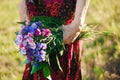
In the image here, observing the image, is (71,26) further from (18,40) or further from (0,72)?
(0,72)

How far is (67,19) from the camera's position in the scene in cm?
243

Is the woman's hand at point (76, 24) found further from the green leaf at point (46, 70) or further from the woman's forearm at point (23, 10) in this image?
the woman's forearm at point (23, 10)

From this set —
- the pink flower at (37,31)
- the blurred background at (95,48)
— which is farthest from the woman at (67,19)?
the blurred background at (95,48)

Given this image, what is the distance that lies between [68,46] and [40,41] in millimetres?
381

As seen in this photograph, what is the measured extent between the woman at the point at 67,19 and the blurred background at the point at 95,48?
19.4 inches

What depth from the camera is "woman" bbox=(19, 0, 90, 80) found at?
2193mm

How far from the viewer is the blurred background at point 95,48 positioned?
3750 mm

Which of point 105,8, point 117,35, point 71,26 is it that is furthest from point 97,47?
point 71,26

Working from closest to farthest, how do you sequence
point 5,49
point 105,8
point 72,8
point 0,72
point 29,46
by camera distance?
point 29,46, point 72,8, point 0,72, point 5,49, point 105,8

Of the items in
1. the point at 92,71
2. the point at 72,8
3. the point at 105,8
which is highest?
the point at 72,8

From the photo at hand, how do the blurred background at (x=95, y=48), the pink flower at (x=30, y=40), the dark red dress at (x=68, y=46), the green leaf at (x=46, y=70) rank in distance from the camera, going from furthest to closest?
the blurred background at (x=95, y=48) < the dark red dress at (x=68, y=46) < the green leaf at (x=46, y=70) < the pink flower at (x=30, y=40)

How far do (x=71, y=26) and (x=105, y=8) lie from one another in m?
3.08

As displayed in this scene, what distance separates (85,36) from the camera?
246 centimetres

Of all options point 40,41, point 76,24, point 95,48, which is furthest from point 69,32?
point 95,48
